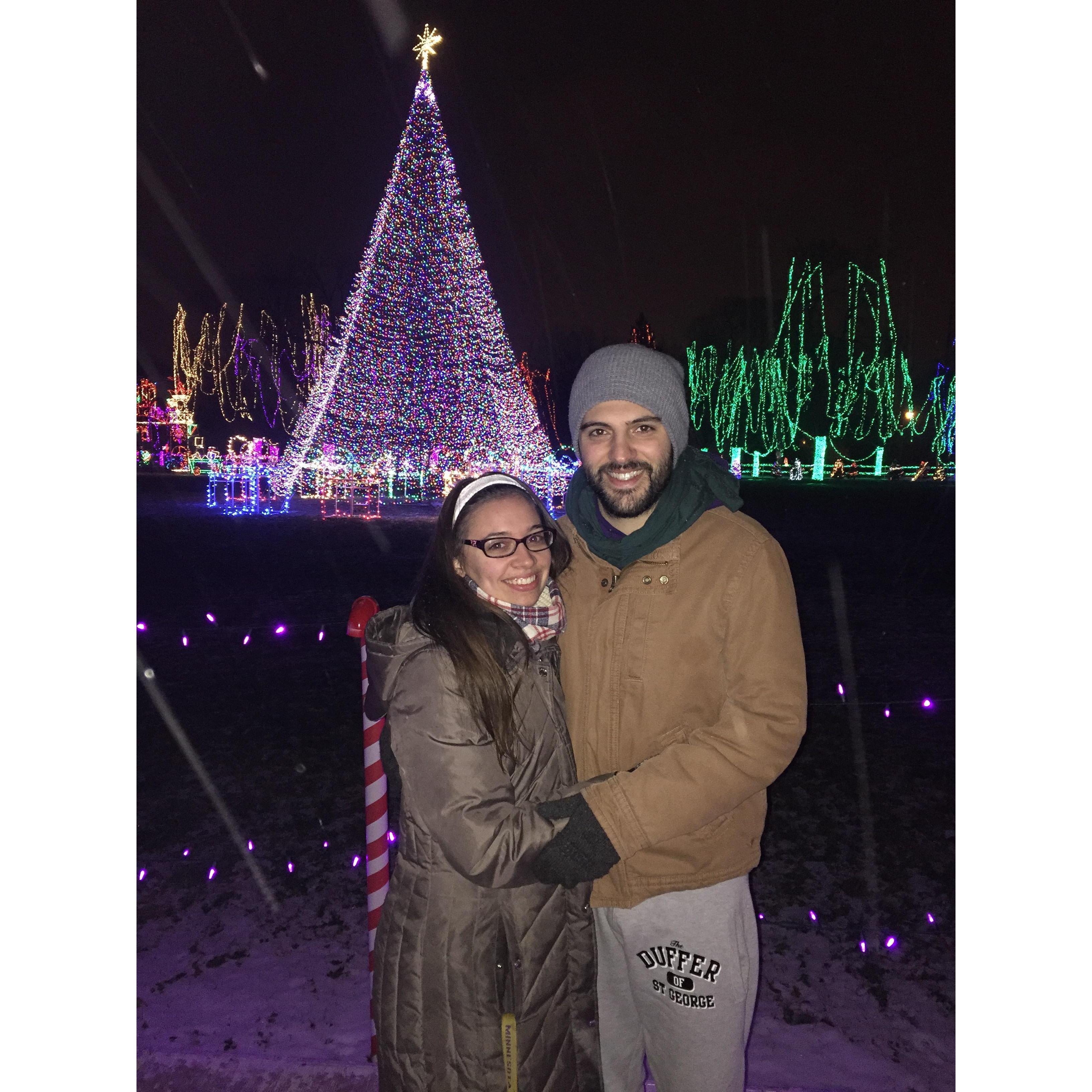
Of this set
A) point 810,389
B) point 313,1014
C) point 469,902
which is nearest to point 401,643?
point 469,902

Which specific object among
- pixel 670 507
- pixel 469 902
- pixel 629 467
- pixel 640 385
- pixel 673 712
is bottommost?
pixel 469 902

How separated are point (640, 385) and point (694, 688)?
3.00 feet

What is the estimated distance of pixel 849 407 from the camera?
181 feet

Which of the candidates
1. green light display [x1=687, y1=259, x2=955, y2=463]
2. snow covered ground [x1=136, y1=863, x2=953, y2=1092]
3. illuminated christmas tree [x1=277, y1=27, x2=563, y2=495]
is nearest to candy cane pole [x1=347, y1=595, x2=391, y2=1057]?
snow covered ground [x1=136, y1=863, x2=953, y2=1092]

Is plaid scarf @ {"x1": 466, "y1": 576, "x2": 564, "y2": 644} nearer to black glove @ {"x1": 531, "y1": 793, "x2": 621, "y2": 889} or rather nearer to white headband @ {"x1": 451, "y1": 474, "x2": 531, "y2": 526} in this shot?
white headband @ {"x1": 451, "y1": 474, "x2": 531, "y2": 526}

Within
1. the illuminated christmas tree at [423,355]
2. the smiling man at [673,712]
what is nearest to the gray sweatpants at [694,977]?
the smiling man at [673,712]

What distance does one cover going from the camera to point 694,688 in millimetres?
2213

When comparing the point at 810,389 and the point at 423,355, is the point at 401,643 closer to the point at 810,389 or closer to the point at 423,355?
the point at 423,355

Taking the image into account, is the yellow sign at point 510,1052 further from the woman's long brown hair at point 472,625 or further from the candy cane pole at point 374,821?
the candy cane pole at point 374,821

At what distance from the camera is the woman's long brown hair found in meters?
1.92
